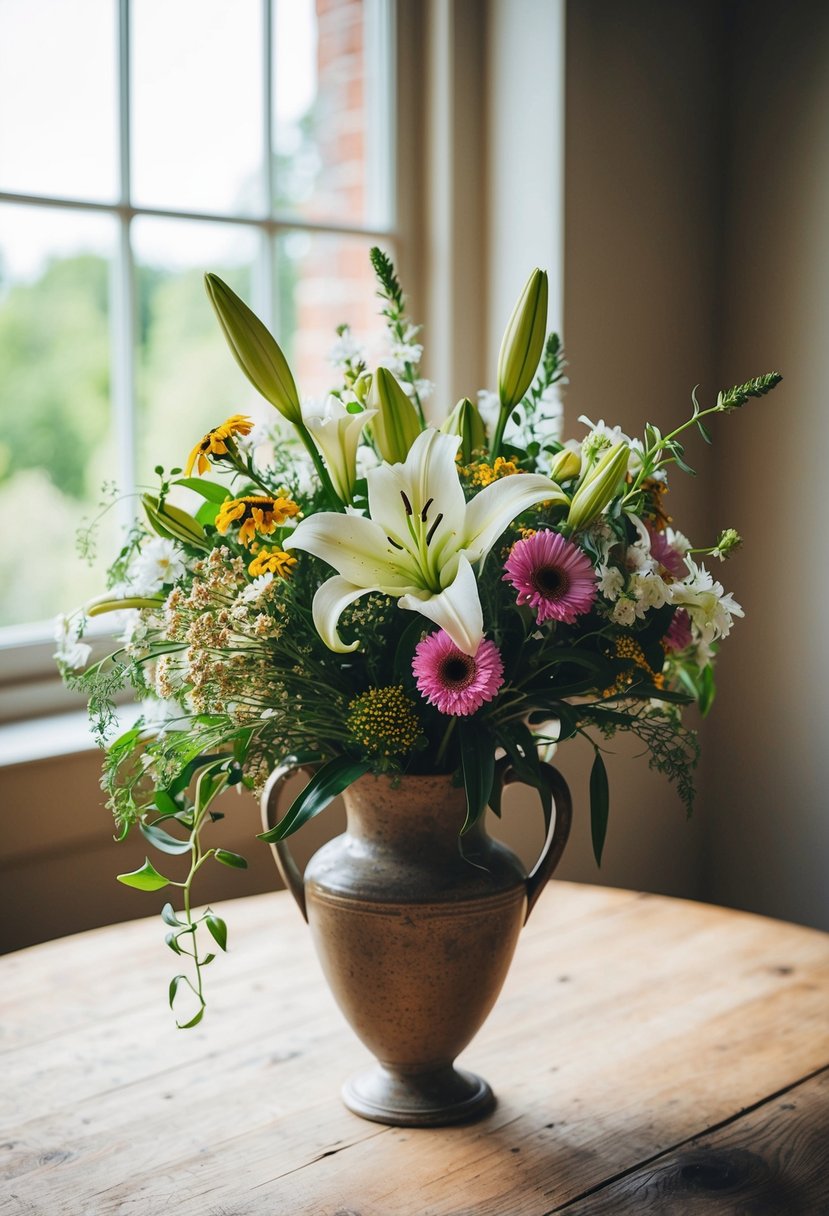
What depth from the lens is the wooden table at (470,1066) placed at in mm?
894

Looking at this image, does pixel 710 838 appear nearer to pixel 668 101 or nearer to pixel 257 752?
pixel 668 101

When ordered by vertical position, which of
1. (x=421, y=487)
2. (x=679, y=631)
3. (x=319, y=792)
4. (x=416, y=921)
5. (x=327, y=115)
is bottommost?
(x=416, y=921)

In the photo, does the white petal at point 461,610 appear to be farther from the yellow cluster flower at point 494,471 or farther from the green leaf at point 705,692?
the green leaf at point 705,692

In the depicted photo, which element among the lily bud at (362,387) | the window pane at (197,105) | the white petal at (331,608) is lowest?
the white petal at (331,608)

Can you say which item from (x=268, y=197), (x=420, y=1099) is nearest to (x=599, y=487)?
(x=420, y=1099)

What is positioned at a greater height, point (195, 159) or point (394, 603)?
point (195, 159)

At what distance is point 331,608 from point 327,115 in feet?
4.47

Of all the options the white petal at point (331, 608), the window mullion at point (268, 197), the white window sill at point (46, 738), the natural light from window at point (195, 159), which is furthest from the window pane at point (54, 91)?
the white petal at point (331, 608)

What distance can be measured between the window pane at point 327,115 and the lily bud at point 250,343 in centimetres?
102

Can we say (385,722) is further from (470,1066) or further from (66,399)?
(66,399)

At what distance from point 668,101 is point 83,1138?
177cm

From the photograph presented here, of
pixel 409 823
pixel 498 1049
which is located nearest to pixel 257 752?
pixel 409 823

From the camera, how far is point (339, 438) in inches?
36.1

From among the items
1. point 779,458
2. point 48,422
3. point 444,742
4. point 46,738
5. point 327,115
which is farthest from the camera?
point 48,422
